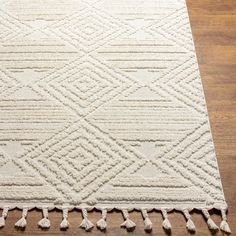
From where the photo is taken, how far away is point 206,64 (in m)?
1.23

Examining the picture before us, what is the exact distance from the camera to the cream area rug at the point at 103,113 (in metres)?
0.94

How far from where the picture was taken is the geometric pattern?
37.5 inches

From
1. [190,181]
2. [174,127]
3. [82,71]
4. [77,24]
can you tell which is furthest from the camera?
[77,24]

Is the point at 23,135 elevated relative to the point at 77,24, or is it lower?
lower

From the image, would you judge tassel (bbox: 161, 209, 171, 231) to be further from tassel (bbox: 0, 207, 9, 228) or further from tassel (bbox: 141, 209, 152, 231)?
tassel (bbox: 0, 207, 9, 228)

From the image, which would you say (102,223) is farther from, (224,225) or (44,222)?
(224,225)

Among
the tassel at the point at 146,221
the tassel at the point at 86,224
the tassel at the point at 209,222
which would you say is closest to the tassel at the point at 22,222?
the tassel at the point at 86,224

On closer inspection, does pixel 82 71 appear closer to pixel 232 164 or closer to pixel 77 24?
pixel 77 24

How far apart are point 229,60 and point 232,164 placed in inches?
15.4

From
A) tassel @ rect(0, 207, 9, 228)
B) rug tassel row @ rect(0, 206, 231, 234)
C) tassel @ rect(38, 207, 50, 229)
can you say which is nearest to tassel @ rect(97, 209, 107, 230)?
rug tassel row @ rect(0, 206, 231, 234)

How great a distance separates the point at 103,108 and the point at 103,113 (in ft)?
0.06

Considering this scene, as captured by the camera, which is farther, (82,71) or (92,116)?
(82,71)

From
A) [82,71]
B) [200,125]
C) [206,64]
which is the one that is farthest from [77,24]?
[200,125]

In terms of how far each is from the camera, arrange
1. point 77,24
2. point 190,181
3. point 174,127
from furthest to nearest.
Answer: point 77,24 < point 174,127 < point 190,181
